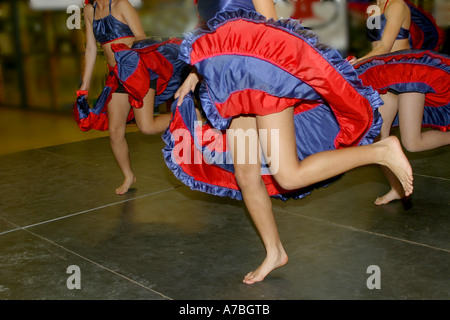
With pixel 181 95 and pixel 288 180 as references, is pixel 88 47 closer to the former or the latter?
pixel 181 95

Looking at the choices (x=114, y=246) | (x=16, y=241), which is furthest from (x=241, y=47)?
(x=16, y=241)

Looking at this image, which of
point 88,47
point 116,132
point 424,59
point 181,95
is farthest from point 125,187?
point 424,59

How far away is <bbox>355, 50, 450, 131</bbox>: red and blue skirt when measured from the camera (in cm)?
308

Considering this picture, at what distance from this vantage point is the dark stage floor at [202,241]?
2.46 m

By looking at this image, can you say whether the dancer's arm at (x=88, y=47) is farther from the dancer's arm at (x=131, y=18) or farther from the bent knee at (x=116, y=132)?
the bent knee at (x=116, y=132)

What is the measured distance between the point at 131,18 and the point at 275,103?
1909mm

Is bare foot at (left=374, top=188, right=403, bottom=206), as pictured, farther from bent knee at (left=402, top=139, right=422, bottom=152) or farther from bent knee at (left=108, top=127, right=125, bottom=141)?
bent knee at (left=108, top=127, right=125, bottom=141)

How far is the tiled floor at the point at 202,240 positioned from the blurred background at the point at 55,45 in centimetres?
318

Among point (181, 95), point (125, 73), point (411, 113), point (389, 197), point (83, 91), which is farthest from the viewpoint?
point (83, 91)

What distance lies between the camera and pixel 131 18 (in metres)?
3.69

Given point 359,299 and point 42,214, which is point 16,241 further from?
point 359,299

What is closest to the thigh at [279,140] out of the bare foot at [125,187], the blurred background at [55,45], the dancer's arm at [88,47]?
the bare foot at [125,187]

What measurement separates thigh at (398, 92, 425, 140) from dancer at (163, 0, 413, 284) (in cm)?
83

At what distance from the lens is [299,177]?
2.27 meters
